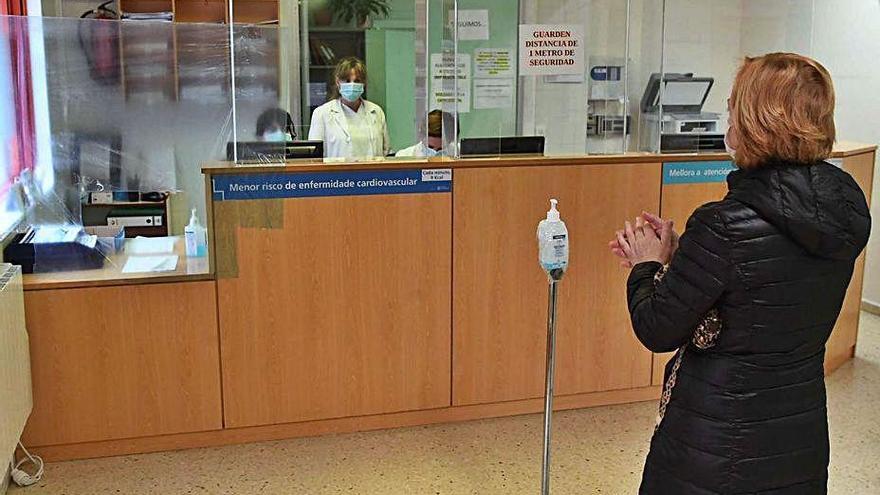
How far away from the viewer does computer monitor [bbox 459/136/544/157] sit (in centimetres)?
351

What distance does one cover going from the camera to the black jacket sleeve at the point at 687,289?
168 cm

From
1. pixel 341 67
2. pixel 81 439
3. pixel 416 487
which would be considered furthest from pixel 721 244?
pixel 341 67

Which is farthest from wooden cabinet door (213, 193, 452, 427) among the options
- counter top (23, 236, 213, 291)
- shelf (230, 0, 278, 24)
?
shelf (230, 0, 278, 24)

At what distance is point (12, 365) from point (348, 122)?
2.31 metres

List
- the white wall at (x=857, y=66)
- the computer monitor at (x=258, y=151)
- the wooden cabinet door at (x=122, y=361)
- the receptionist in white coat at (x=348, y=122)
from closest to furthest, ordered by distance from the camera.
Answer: the wooden cabinet door at (x=122, y=361) → the computer monitor at (x=258, y=151) → the receptionist in white coat at (x=348, y=122) → the white wall at (x=857, y=66)

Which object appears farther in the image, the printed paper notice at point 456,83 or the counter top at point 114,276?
the printed paper notice at point 456,83

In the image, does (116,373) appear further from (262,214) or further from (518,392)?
(518,392)

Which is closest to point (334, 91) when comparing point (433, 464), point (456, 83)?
point (456, 83)

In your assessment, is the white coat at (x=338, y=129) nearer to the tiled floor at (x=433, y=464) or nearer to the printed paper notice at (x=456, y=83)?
the printed paper notice at (x=456, y=83)

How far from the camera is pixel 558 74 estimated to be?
361 cm

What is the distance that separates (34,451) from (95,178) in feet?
3.34

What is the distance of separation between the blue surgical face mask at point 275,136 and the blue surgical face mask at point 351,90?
1.16 meters

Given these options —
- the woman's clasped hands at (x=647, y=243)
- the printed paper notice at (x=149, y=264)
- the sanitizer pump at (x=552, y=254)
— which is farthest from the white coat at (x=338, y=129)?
the woman's clasped hands at (x=647, y=243)

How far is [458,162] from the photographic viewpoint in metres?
3.42
